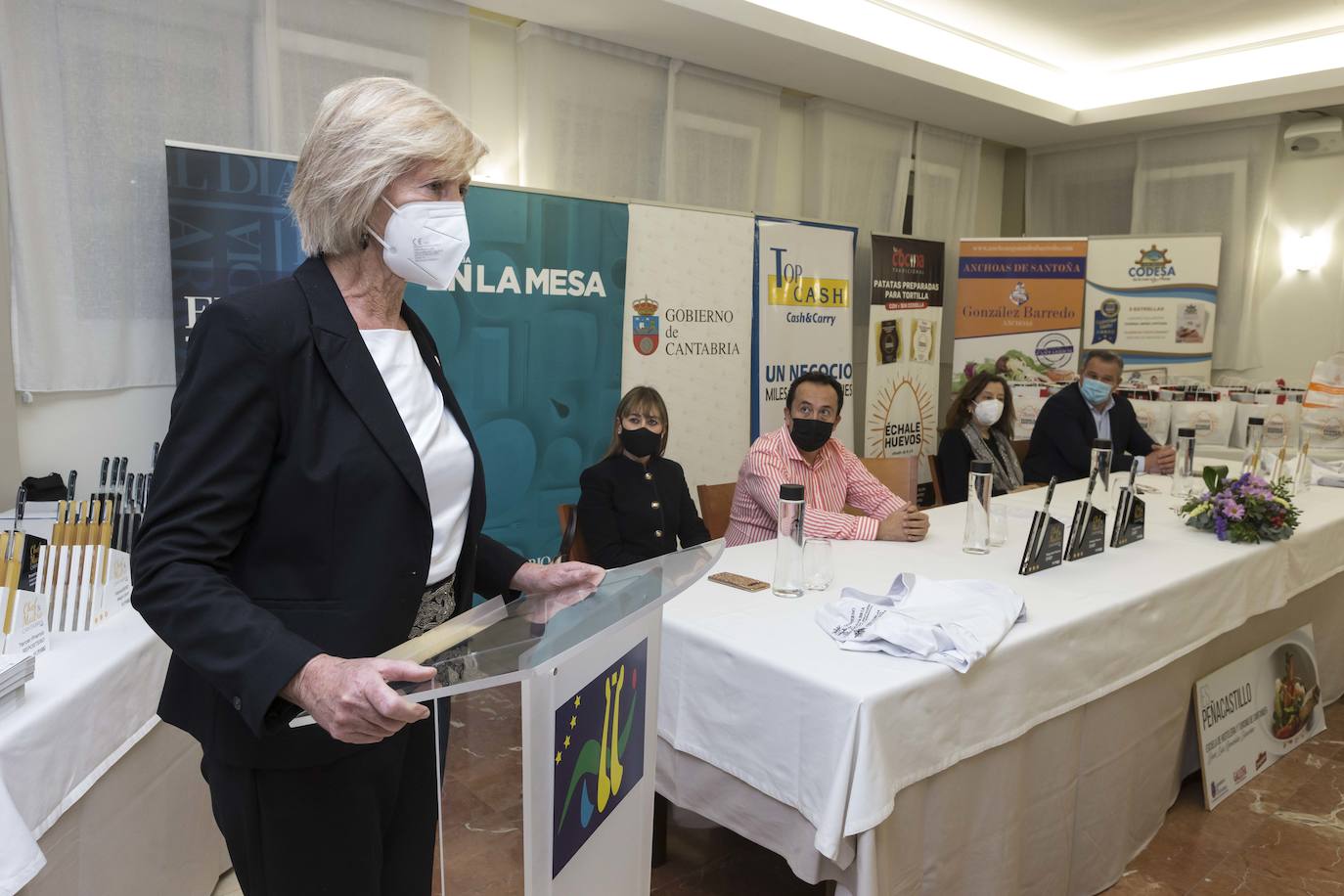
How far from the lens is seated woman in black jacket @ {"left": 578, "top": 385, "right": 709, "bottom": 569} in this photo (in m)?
3.36

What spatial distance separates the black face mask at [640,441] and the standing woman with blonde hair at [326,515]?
2.16 meters

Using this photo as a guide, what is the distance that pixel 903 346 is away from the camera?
647cm

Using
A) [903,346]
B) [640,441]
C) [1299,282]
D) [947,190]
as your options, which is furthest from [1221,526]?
[1299,282]

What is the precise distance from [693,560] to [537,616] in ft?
0.87

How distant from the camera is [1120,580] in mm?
2406

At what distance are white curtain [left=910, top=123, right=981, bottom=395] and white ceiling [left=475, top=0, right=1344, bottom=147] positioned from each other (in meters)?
0.19

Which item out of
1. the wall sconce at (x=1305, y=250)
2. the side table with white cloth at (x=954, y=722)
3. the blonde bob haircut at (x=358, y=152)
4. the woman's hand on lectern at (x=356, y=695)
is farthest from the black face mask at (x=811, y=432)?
the wall sconce at (x=1305, y=250)

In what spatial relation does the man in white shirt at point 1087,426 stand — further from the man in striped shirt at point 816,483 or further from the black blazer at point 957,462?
the man in striped shirt at point 816,483

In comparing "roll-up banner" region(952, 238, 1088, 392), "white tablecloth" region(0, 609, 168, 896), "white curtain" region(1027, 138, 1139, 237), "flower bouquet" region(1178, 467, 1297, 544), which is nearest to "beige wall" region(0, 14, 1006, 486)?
"white tablecloth" region(0, 609, 168, 896)

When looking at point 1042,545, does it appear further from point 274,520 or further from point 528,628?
point 274,520

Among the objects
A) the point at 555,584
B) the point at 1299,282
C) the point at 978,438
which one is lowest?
the point at 978,438

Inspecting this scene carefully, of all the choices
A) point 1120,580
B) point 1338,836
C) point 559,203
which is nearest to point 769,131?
point 559,203

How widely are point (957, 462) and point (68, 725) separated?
3710mm

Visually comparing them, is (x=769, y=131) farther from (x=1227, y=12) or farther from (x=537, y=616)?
(x=537, y=616)
